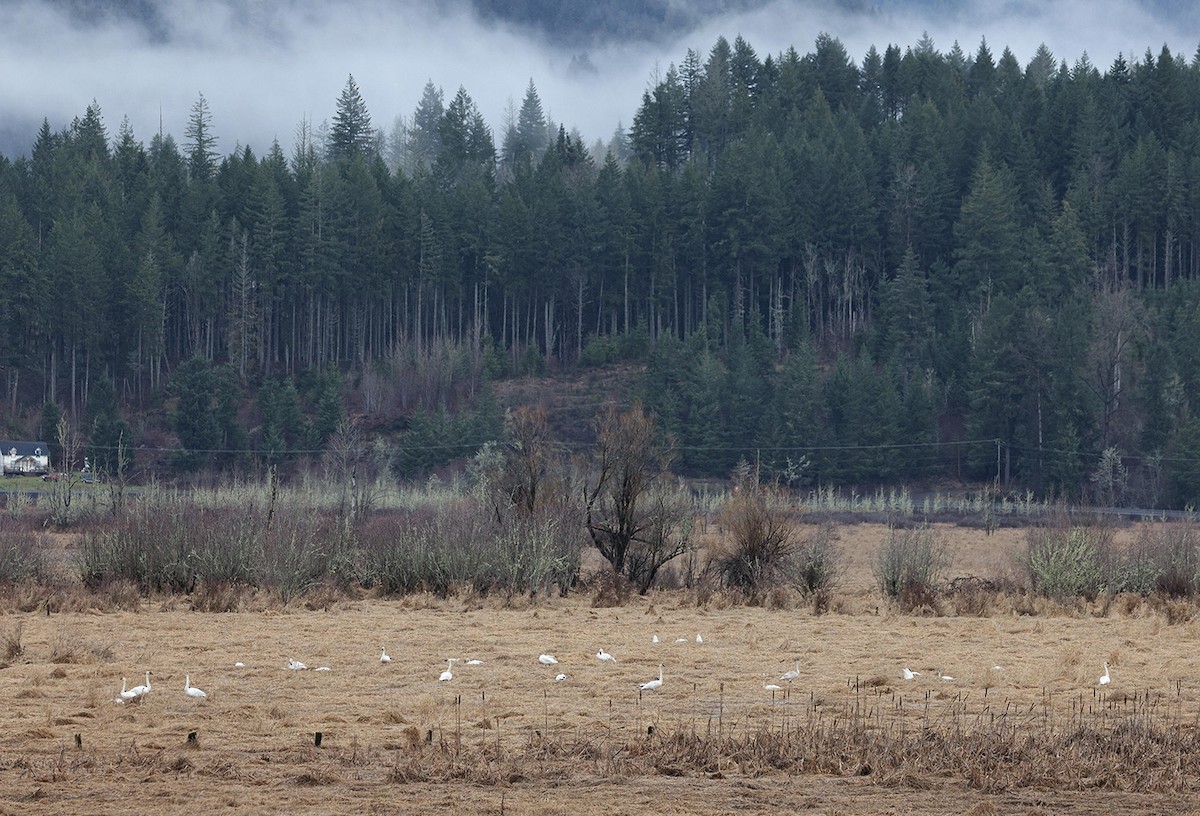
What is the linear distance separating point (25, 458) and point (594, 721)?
221 feet

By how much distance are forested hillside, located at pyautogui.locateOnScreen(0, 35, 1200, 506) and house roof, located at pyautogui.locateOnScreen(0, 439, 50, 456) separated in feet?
8.56

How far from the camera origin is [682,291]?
94625mm

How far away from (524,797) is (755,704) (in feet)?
15.6

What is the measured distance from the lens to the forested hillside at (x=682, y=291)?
7238cm

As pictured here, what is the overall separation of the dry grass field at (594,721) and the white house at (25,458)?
180ft

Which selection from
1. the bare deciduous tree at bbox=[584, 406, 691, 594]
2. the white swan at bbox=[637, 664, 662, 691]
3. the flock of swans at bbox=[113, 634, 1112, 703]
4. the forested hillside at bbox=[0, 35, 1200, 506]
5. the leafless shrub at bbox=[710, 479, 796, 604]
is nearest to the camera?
the flock of swans at bbox=[113, 634, 1112, 703]

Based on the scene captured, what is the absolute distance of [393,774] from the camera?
37.3 ft

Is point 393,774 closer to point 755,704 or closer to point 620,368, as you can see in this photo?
point 755,704

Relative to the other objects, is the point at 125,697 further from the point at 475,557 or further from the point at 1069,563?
the point at 1069,563

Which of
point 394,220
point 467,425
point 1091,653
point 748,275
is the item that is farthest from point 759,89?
point 1091,653

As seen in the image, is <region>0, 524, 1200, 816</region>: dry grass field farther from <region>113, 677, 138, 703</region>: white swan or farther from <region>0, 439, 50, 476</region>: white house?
<region>0, 439, 50, 476</region>: white house

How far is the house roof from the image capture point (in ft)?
245

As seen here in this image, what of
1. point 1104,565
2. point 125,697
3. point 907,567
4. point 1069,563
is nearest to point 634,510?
point 907,567

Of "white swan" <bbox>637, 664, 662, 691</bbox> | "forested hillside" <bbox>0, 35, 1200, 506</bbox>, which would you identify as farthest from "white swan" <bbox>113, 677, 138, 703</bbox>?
"forested hillside" <bbox>0, 35, 1200, 506</bbox>
